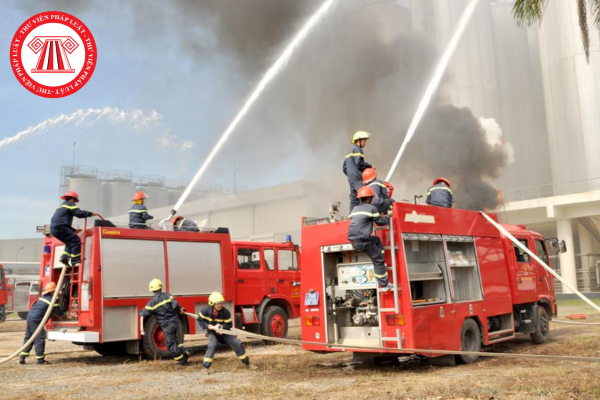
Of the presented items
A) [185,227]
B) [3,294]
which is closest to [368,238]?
[185,227]

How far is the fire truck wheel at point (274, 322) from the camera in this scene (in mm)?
14258

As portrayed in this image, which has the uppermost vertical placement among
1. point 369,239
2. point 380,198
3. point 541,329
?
point 380,198

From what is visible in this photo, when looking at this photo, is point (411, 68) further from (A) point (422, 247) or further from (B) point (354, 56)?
(A) point (422, 247)

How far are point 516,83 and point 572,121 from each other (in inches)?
357

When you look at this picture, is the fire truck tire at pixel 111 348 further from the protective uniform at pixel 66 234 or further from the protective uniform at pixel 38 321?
the protective uniform at pixel 66 234

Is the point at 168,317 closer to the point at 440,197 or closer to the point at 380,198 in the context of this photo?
the point at 380,198

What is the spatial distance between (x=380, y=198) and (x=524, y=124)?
4344 cm

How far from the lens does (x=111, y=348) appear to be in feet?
41.7

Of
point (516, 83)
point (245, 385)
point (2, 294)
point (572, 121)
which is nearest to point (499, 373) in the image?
point (245, 385)

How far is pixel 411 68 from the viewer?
2764 centimetres

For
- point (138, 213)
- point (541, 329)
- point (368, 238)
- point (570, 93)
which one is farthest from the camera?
point (570, 93)

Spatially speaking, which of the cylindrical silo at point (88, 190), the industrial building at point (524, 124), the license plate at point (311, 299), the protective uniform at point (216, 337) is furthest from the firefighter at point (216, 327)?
the cylindrical silo at point (88, 190)

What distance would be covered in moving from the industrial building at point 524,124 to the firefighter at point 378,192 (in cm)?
2292

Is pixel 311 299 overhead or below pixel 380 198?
below
